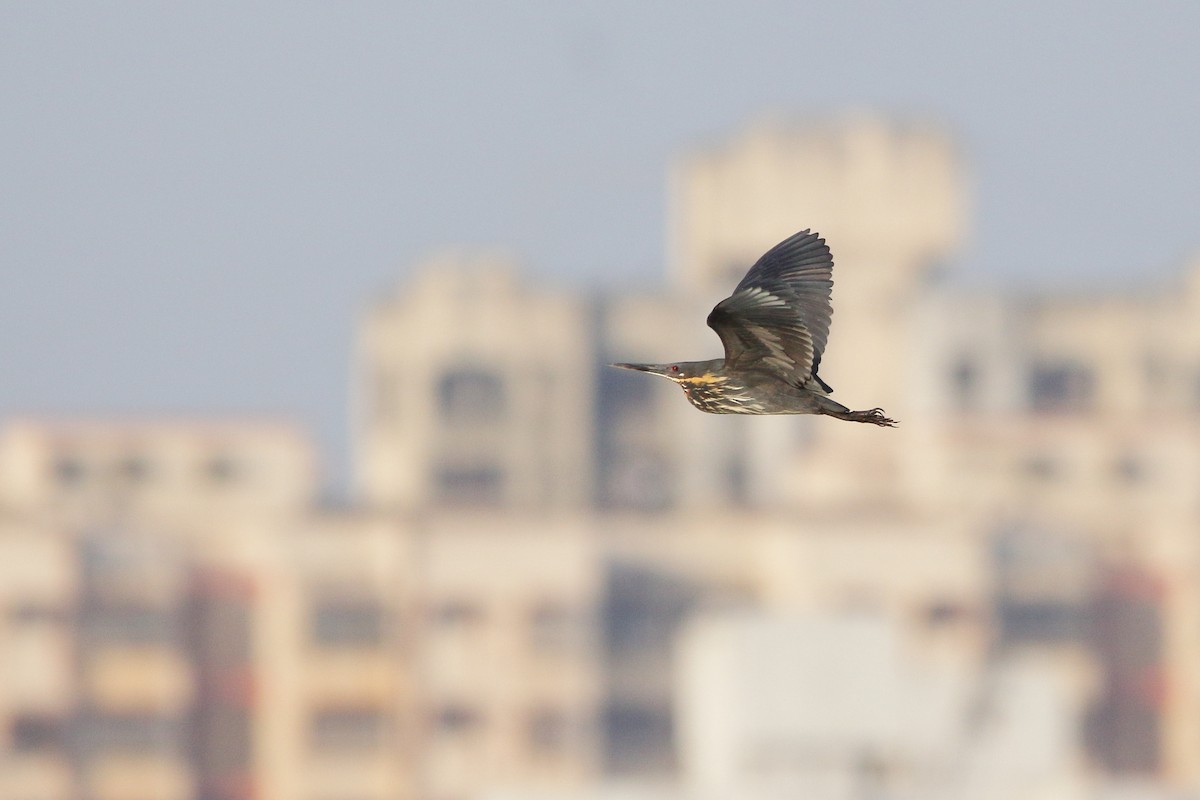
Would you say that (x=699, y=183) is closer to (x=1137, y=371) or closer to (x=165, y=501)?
(x=1137, y=371)

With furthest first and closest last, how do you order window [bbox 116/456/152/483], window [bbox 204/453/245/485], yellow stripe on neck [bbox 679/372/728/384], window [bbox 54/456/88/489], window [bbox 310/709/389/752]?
window [bbox 204/453/245/485] → window [bbox 116/456/152/483] → window [bbox 54/456/88/489] → window [bbox 310/709/389/752] → yellow stripe on neck [bbox 679/372/728/384]

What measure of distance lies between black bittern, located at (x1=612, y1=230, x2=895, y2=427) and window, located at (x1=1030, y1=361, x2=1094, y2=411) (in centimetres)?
14585

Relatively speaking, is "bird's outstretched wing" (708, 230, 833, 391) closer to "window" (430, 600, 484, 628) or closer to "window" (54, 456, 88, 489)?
"window" (430, 600, 484, 628)

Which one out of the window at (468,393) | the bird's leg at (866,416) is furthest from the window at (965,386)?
the bird's leg at (866,416)

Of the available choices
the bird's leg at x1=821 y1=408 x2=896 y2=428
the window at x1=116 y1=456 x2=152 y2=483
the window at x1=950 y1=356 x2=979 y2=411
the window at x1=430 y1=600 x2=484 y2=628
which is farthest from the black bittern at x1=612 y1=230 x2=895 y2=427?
the window at x1=950 y1=356 x2=979 y2=411

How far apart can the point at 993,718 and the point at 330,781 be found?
123 ft

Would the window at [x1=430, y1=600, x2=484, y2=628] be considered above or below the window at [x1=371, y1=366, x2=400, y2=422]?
below

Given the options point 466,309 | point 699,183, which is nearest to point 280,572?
point 466,309

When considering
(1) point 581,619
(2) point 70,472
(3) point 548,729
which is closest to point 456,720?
(3) point 548,729

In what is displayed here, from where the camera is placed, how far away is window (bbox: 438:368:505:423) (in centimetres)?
16288

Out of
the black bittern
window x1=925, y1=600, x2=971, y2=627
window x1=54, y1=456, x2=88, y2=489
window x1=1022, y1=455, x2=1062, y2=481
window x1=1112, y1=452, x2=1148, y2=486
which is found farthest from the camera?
window x1=54, y1=456, x2=88, y2=489

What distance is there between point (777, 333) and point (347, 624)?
Answer: 102 m

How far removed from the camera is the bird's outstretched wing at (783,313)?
42.4ft

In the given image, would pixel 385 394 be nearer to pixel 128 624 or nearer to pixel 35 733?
pixel 128 624
